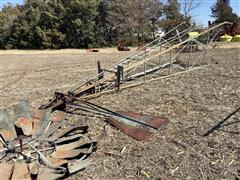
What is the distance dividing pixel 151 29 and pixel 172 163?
897 inches

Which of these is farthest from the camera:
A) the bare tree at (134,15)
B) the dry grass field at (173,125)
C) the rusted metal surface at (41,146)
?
the bare tree at (134,15)

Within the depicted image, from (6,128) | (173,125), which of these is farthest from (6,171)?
(173,125)

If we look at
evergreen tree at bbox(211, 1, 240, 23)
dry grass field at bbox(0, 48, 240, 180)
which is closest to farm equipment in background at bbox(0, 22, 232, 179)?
dry grass field at bbox(0, 48, 240, 180)

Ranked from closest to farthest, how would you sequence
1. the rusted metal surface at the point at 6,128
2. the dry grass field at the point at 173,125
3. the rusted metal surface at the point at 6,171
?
the rusted metal surface at the point at 6,171 < the dry grass field at the point at 173,125 < the rusted metal surface at the point at 6,128

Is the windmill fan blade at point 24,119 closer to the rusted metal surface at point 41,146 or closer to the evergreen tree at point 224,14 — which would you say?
the rusted metal surface at point 41,146

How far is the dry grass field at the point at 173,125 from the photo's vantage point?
4.13 m

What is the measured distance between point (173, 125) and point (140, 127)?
48cm

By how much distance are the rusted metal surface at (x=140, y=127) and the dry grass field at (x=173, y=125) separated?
0.10 metres

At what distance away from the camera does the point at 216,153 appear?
4.43 meters

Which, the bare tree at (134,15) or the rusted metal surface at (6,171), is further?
the bare tree at (134,15)

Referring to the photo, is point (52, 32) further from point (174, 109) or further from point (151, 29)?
point (174, 109)

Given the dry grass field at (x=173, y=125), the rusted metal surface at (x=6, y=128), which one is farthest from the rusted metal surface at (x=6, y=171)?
the rusted metal surface at (x=6, y=128)

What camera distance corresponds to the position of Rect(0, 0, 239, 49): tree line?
85.2 feet

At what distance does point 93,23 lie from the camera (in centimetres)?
2655
